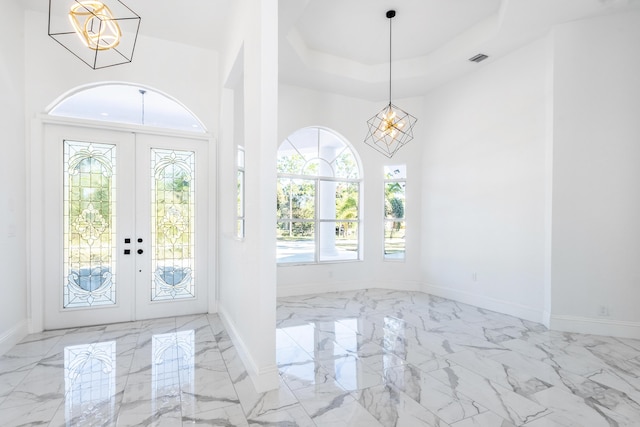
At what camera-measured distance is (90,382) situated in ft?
8.70

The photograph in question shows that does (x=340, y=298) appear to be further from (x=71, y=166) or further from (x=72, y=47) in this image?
(x=72, y=47)

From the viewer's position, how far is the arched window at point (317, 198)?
5.71 m

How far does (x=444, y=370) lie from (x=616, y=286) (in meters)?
2.55

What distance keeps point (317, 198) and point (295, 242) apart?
0.91m

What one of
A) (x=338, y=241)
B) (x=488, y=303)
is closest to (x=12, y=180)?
(x=338, y=241)

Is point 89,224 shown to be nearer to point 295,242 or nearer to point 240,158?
point 240,158

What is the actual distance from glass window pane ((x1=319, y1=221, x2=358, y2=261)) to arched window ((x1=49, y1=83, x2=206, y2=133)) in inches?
110

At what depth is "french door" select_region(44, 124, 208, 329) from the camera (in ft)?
12.6

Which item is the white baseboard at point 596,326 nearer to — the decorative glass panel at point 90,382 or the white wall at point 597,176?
the white wall at point 597,176

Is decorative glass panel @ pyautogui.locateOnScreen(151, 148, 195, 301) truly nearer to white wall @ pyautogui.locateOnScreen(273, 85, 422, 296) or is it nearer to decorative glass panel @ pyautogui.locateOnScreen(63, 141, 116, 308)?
decorative glass panel @ pyautogui.locateOnScreen(63, 141, 116, 308)

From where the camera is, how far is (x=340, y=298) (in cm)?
543

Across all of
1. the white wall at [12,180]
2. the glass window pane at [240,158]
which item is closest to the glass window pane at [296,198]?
the glass window pane at [240,158]

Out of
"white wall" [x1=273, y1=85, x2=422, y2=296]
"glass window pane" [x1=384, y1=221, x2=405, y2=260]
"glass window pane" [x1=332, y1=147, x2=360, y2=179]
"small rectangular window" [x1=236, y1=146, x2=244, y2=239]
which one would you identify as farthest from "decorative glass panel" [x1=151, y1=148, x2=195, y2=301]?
"glass window pane" [x1=384, y1=221, x2=405, y2=260]

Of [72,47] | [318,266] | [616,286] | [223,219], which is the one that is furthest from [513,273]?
[72,47]
